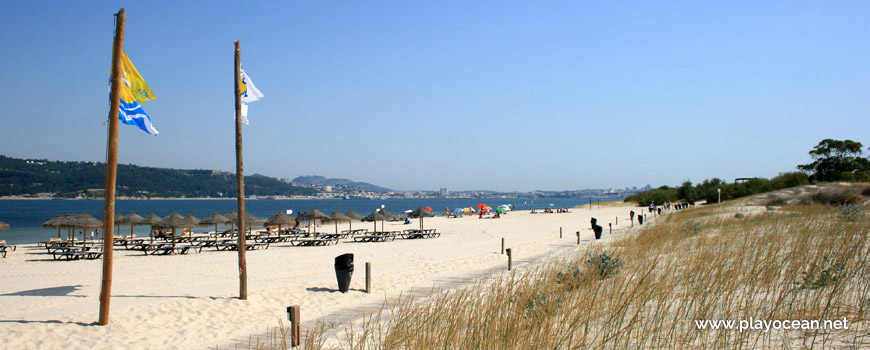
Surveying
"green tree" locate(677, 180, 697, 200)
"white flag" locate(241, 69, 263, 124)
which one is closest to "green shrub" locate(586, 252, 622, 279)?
"white flag" locate(241, 69, 263, 124)

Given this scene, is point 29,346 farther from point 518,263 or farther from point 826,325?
point 518,263

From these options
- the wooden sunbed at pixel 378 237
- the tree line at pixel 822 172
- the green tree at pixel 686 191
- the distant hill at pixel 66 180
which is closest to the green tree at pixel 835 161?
the tree line at pixel 822 172

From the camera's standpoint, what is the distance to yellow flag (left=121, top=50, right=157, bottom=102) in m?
7.57

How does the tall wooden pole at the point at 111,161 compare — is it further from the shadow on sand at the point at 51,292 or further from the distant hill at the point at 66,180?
the distant hill at the point at 66,180

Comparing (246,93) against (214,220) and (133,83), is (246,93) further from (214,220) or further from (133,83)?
(214,220)

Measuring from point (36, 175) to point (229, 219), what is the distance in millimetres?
171214

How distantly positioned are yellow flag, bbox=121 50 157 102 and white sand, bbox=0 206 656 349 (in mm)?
3415

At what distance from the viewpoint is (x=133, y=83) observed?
7707 mm

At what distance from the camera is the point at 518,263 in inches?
595

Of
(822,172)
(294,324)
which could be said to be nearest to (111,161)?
(294,324)

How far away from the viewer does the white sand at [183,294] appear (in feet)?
23.7

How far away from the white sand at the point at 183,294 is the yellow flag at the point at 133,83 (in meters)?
3.41

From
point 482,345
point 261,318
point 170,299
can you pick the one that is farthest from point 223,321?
point 482,345

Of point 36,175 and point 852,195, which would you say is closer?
point 852,195
